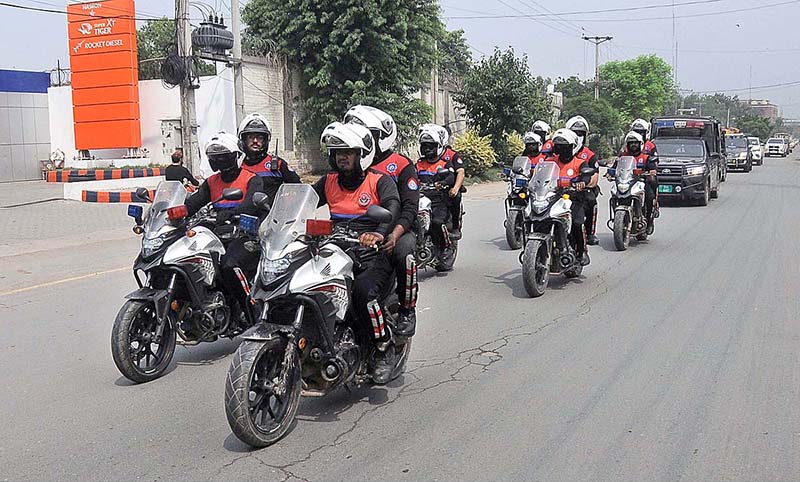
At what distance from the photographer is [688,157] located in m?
20.6

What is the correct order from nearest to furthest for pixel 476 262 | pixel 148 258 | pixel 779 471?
pixel 779 471 < pixel 148 258 < pixel 476 262

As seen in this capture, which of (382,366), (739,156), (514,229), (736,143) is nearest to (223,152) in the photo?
(382,366)

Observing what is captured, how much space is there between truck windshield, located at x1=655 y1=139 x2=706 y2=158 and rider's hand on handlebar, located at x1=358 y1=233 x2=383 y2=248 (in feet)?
57.4

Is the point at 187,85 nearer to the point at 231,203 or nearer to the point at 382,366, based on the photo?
the point at 231,203

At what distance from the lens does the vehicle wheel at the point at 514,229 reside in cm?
1241

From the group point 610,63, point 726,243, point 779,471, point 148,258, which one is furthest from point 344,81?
point 610,63

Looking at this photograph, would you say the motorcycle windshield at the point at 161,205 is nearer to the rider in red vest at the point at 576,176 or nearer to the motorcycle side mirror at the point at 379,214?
the motorcycle side mirror at the point at 379,214

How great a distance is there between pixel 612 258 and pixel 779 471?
7566 millimetres

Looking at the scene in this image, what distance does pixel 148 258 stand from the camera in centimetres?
575

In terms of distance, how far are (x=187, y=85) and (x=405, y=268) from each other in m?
16.7

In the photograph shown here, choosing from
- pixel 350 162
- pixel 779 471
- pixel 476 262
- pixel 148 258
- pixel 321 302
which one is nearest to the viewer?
pixel 779 471

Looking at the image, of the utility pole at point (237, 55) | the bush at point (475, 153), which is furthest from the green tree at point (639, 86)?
the utility pole at point (237, 55)

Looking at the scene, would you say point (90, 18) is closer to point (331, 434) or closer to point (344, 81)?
point (344, 81)

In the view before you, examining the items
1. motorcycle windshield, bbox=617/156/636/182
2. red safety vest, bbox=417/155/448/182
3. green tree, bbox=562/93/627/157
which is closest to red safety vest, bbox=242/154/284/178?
red safety vest, bbox=417/155/448/182
